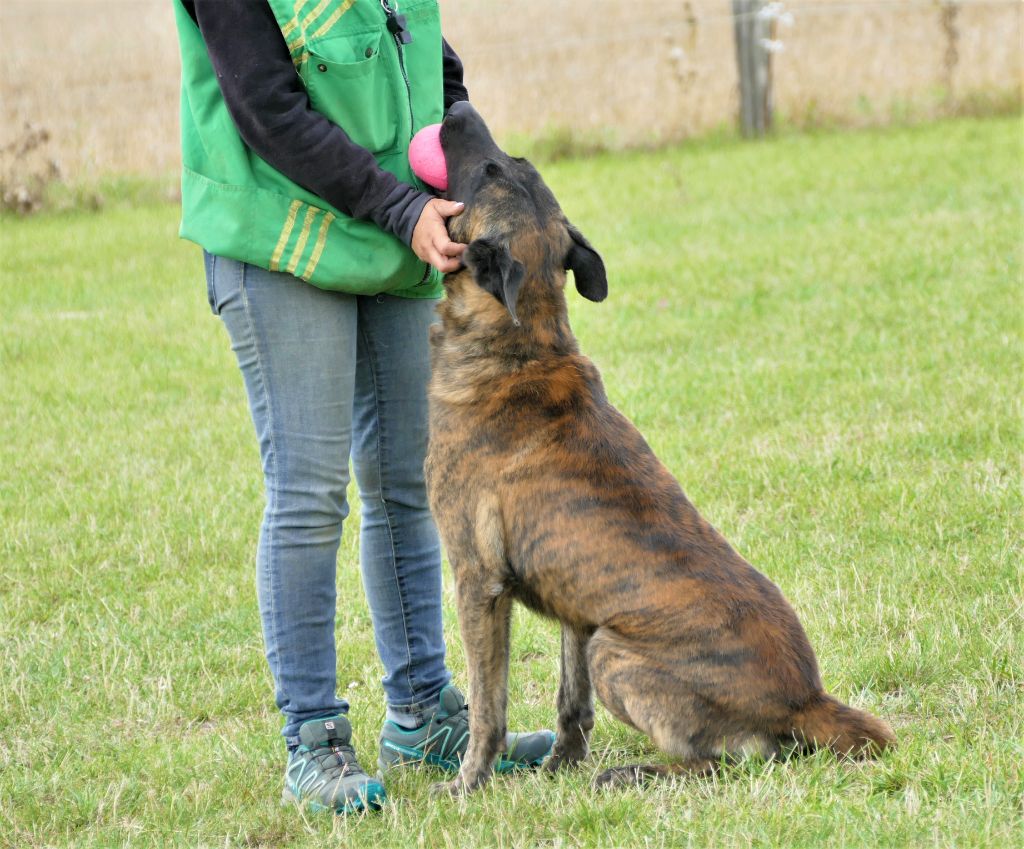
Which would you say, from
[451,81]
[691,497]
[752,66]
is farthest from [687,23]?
[451,81]

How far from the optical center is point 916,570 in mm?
4844

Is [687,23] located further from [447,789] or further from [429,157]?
[447,789]

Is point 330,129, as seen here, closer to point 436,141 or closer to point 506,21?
point 436,141

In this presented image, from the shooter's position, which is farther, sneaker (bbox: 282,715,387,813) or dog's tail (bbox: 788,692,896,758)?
sneaker (bbox: 282,715,387,813)

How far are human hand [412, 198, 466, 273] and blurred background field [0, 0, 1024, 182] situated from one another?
11.3 m

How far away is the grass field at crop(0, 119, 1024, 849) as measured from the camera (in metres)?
3.35

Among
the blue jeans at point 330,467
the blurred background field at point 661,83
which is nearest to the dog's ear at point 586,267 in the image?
the blue jeans at point 330,467

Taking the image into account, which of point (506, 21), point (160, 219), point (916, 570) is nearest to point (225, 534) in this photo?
point (916, 570)

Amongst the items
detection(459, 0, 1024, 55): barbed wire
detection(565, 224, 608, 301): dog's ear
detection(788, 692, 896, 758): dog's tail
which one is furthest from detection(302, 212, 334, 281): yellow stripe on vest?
detection(459, 0, 1024, 55): barbed wire

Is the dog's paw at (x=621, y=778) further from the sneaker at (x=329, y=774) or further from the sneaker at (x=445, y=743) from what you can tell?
the sneaker at (x=329, y=774)

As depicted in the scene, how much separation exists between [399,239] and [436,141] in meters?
0.31

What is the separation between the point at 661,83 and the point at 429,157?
12362 millimetres

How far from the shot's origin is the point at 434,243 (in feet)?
11.2

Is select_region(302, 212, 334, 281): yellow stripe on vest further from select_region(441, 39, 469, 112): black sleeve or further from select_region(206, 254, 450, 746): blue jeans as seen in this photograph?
select_region(441, 39, 469, 112): black sleeve
